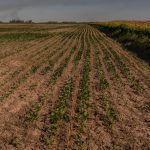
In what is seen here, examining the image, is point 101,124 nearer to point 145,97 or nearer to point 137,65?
point 145,97

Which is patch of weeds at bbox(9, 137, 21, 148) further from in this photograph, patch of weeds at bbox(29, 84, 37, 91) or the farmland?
patch of weeds at bbox(29, 84, 37, 91)

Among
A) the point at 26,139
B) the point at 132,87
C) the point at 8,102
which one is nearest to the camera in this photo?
the point at 26,139

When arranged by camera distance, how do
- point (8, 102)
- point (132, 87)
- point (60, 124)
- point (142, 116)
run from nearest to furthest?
point (60, 124) < point (142, 116) < point (8, 102) < point (132, 87)

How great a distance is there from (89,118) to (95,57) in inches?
511

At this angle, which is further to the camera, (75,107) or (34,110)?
(75,107)

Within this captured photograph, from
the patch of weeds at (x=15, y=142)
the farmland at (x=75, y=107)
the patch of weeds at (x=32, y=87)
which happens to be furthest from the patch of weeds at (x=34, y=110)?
the patch of weeds at (x=32, y=87)

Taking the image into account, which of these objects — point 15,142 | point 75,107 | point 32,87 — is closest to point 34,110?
point 75,107

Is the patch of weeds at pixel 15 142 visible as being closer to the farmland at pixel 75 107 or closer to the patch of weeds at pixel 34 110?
the farmland at pixel 75 107

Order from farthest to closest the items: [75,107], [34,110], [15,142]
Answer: [75,107], [34,110], [15,142]

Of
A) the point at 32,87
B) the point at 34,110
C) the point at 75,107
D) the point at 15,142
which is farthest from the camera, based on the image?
the point at 32,87

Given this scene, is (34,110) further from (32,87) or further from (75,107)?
(32,87)

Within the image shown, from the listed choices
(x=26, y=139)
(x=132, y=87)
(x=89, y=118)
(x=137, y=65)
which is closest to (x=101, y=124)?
(x=89, y=118)

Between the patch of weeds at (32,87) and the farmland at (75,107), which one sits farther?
the patch of weeds at (32,87)

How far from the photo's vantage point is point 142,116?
10117mm
